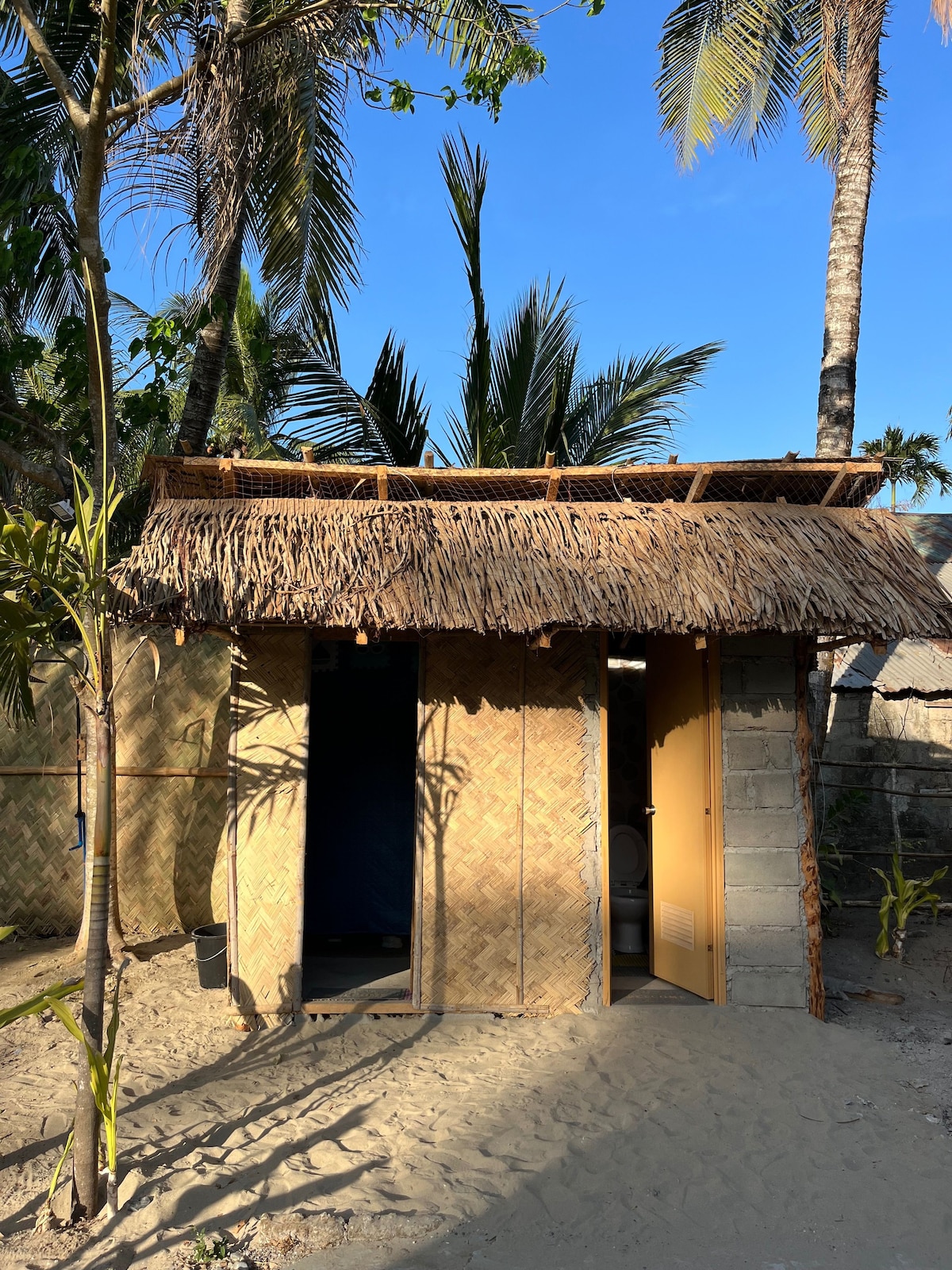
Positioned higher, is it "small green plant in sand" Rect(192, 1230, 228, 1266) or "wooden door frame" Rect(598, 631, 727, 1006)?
"wooden door frame" Rect(598, 631, 727, 1006)

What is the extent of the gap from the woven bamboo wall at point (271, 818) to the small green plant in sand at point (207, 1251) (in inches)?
71.9

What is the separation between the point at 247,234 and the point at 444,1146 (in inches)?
228

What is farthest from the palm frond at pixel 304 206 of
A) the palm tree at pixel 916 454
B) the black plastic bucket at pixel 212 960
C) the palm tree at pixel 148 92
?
the palm tree at pixel 916 454

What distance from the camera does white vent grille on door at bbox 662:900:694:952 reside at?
4742 millimetres

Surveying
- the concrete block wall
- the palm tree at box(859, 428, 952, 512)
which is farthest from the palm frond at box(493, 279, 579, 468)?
the palm tree at box(859, 428, 952, 512)

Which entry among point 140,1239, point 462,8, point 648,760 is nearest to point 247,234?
point 462,8

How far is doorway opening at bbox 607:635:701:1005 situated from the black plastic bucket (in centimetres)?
209

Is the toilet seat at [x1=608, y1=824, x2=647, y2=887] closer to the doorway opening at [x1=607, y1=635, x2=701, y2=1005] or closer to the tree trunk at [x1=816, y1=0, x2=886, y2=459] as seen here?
the doorway opening at [x1=607, y1=635, x2=701, y2=1005]

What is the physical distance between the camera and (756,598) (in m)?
4.17

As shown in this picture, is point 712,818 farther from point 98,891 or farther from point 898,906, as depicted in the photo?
point 98,891

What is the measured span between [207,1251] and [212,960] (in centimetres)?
230

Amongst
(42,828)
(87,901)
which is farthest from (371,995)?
(42,828)

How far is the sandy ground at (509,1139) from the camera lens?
2.62 meters

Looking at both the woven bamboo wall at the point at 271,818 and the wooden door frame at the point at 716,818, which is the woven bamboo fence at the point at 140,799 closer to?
the woven bamboo wall at the point at 271,818
